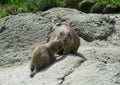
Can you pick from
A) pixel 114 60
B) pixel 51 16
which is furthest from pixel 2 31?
pixel 114 60

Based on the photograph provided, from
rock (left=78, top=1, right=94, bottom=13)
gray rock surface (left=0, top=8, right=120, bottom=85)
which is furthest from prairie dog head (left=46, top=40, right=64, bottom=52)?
rock (left=78, top=1, right=94, bottom=13)

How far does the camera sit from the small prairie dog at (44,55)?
7840mm

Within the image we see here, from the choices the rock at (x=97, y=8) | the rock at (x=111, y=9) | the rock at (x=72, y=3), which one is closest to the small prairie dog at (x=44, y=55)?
the rock at (x=111, y=9)

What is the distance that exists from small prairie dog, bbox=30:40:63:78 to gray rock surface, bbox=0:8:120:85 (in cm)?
13

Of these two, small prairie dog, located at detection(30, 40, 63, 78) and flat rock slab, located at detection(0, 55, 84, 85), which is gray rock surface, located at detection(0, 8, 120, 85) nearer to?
flat rock slab, located at detection(0, 55, 84, 85)

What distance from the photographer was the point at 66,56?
25.9ft

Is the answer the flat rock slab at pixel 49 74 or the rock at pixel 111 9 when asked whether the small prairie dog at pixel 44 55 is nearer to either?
the flat rock slab at pixel 49 74

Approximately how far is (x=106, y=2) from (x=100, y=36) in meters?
3.25

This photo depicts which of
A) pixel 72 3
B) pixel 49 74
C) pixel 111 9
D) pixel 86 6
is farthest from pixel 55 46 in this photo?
pixel 72 3

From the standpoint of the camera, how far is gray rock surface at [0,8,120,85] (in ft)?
23.3

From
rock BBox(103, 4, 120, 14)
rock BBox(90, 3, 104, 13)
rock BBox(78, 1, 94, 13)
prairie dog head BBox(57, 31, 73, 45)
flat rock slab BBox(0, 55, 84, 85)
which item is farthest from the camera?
rock BBox(78, 1, 94, 13)

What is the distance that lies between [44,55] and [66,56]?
37cm

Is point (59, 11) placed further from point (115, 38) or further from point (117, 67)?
point (117, 67)

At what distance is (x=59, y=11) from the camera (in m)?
10.4
